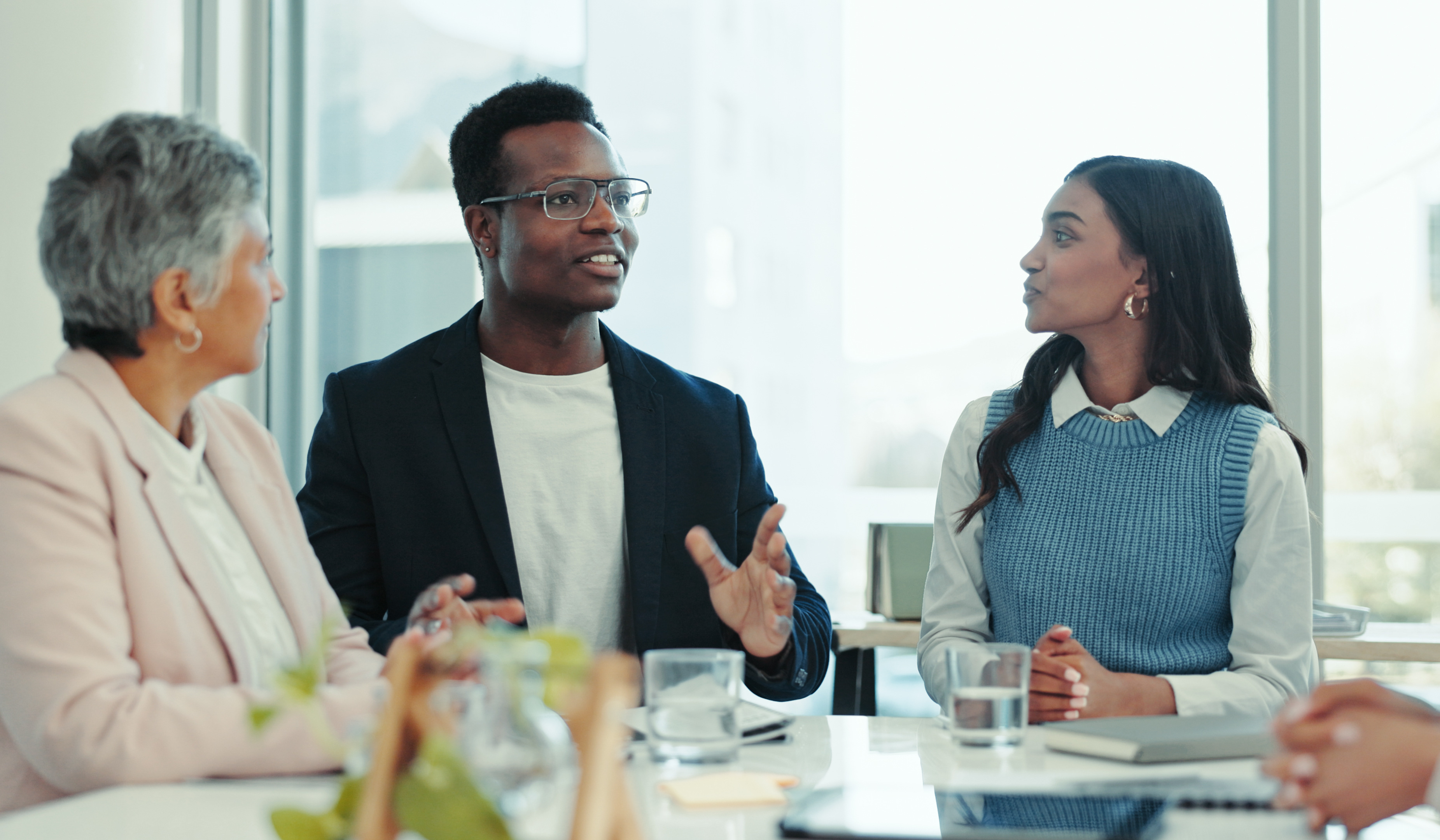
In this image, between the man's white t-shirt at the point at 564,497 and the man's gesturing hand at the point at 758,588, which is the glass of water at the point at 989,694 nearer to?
the man's gesturing hand at the point at 758,588

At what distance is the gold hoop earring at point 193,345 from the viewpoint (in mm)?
1379

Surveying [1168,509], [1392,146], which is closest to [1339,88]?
[1392,146]

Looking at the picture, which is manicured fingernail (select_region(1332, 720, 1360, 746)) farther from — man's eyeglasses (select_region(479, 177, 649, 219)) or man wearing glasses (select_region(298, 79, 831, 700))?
man's eyeglasses (select_region(479, 177, 649, 219))

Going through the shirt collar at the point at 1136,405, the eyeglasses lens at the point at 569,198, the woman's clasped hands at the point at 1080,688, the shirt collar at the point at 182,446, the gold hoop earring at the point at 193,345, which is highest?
the eyeglasses lens at the point at 569,198

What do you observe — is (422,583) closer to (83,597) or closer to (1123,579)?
(83,597)

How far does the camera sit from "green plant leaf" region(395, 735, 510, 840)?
0.64m

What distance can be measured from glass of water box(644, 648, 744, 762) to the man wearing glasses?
579 mm

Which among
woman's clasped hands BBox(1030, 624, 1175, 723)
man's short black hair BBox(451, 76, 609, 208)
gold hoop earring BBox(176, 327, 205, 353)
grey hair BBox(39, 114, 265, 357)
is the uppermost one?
man's short black hair BBox(451, 76, 609, 208)

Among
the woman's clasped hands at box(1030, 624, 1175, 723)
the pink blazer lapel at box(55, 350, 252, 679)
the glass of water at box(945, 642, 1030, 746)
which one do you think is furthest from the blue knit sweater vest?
the pink blazer lapel at box(55, 350, 252, 679)

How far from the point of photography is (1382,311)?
9.21 feet

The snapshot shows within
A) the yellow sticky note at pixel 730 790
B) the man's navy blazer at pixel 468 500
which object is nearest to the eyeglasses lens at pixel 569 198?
the man's navy blazer at pixel 468 500

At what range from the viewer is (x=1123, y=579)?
1862 mm

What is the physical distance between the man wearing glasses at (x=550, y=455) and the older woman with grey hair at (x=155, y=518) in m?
0.38

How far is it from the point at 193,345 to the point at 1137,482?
4.73 ft
